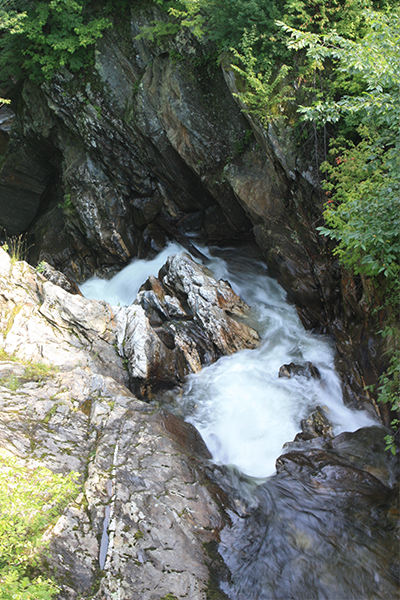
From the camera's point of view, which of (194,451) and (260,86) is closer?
(194,451)

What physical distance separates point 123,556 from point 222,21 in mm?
10098

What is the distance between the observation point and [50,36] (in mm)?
11328

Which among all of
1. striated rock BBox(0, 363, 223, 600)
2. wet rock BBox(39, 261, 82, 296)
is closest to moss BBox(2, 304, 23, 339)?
striated rock BBox(0, 363, 223, 600)

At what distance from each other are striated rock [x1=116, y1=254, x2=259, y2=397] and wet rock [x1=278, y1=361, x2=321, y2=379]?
49.5 inches

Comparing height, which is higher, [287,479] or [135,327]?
[135,327]

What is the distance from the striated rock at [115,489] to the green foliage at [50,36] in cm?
1044

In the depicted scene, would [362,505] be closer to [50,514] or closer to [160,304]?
[50,514]

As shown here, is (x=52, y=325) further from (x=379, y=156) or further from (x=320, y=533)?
(x=379, y=156)

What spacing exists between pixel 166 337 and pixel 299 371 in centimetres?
299

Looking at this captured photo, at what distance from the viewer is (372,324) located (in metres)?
6.50

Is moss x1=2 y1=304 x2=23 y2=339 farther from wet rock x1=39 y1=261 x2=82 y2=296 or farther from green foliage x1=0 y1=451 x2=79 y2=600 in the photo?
wet rock x1=39 y1=261 x2=82 y2=296

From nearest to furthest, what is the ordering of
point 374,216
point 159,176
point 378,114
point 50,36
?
point 374,216
point 378,114
point 50,36
point 159,176

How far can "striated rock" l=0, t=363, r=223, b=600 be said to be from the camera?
3642mm

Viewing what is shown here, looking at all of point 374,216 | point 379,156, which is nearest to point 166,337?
point 374,216
